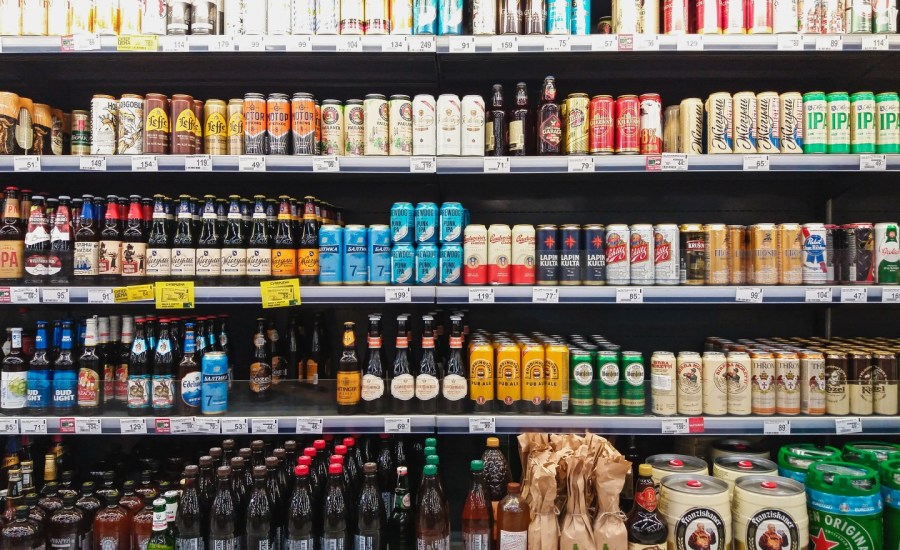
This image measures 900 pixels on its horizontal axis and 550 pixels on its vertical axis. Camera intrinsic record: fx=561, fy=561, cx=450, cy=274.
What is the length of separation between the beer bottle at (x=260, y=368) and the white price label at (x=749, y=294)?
6.85 ft

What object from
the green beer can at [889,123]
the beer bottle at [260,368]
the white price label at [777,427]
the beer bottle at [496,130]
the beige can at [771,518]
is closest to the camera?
the beige can at [771,518]

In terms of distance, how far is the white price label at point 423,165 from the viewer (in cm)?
234

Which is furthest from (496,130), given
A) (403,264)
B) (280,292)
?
(280,292)

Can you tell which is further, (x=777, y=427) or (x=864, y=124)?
(x=864, y=124)

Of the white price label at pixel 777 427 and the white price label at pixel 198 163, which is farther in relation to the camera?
the white price label at pixel 198 163

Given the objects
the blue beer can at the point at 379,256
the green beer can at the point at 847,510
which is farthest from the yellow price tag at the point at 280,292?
the green beer can at the point at 847,510

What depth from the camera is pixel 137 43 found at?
235 centimetres

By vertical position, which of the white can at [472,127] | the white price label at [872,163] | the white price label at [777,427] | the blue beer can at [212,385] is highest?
the white can at [472,127]

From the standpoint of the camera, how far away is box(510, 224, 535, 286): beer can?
2.34 meters

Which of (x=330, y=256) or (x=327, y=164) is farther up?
(x=327, y=164)

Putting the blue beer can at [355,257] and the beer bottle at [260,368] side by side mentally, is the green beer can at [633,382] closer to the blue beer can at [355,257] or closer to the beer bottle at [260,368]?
the blue beer can at [355,257]

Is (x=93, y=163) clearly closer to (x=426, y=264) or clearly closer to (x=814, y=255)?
(x=426, y=264)

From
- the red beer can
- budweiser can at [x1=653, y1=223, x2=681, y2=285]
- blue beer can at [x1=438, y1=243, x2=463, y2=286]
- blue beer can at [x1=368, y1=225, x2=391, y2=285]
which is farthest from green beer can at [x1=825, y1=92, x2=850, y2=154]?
blue beer can at [x1=368, y1=225, x2=391, y2=285]

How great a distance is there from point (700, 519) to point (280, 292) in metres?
1.78
